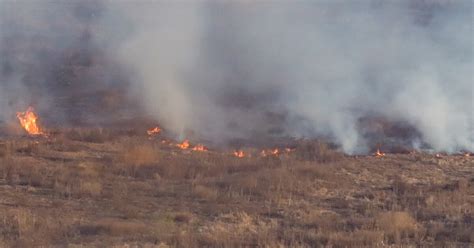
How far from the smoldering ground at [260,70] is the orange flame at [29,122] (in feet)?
4.35

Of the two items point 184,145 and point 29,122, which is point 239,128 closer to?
point 184,145

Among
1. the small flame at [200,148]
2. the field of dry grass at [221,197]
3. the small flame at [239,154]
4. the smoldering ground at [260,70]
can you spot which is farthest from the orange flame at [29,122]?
the small flame at [239,154]

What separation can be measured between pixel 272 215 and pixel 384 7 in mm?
21905

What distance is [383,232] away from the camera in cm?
819

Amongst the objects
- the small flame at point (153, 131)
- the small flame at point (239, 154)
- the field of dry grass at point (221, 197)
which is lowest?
the field of dry grass at point (221, 197)

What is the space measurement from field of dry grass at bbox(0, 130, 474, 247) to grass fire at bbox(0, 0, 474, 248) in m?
0.04

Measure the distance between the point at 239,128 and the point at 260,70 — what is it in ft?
23.4

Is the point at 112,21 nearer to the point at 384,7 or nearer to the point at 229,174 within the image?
the point at 384,7

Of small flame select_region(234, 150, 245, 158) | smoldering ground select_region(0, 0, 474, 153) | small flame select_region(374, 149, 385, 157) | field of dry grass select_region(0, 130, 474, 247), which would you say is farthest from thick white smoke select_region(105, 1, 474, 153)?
field of dry grass select_region(0, 130, 474, 247)

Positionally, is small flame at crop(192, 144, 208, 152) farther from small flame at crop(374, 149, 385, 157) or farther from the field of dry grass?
small flame at crop(374, 149, 385, 157)

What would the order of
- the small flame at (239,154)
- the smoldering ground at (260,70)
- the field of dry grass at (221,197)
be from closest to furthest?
1. the field of dry grass at (221,197)
2. the small flame at (239,154)
3. the smoldering ground at (260,70)

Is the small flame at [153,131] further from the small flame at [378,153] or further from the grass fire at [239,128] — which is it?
the small flame at [378,153]

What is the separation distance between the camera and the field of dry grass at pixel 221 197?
321 inches

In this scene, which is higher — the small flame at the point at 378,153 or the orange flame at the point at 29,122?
the orange flame at the point at 29,122
